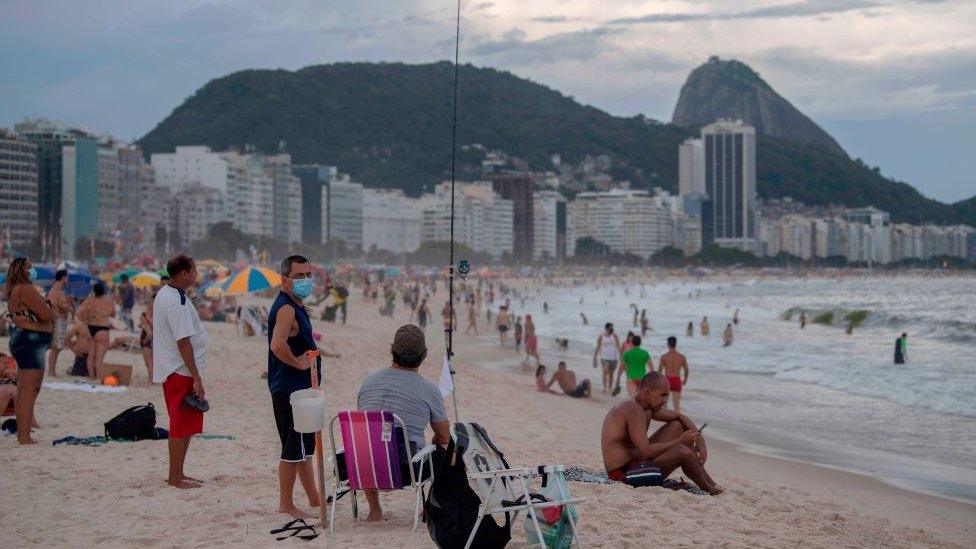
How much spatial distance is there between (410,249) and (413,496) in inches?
5637

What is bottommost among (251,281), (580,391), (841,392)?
(841,392)

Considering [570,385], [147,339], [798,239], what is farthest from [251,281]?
[798,239]

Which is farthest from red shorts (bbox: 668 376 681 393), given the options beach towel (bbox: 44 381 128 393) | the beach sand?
beach towel (bbox: 44 381 128 393)

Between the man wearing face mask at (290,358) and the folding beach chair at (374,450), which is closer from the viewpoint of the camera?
the folding beach chair at (374,450)

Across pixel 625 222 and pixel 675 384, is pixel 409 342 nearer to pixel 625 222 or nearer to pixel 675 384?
pixel 675 384

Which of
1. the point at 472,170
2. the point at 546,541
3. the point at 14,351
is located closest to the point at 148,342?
the point at 14,351

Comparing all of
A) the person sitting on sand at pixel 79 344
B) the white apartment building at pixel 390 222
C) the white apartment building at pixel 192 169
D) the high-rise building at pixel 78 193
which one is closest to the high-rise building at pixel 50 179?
the high-rise building at pixel 78 193

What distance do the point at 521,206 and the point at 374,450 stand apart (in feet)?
528

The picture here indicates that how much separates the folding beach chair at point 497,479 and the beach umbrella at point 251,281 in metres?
13.1

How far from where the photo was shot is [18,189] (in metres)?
90.2

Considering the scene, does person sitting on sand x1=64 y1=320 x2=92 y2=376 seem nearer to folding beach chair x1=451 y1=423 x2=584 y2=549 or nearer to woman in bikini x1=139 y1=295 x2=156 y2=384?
woman in bikini x1=139 y1=295 x2=156 y2=384

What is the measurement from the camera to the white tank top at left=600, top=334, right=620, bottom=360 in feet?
50.2

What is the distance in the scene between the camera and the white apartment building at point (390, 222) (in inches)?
5655

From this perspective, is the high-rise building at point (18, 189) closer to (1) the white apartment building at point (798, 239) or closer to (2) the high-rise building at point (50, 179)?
(2) the high-rise building at point (50, 179)
